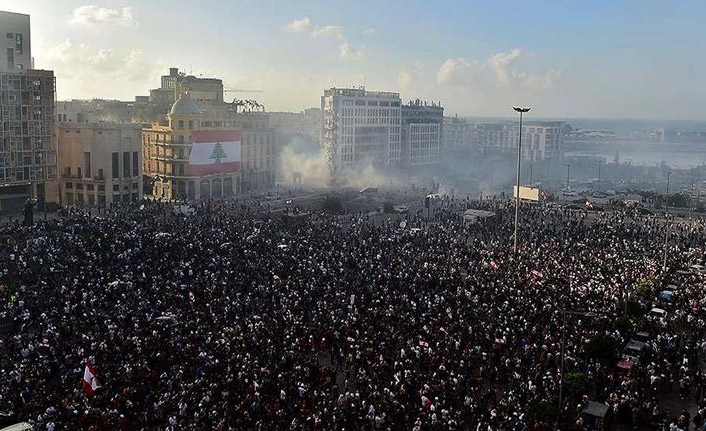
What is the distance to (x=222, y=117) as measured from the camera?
250ft

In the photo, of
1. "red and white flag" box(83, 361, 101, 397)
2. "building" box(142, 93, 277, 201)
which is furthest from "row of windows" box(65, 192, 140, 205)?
"red and white flag" box(83, 361, 101, 397)

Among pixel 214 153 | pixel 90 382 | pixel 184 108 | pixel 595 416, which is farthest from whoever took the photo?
pixel 214 153

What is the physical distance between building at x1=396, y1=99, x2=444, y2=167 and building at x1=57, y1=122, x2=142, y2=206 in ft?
206

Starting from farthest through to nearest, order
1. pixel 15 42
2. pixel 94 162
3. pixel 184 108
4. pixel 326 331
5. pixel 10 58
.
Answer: pixel 184 108
pixel 94 162
pixel 15 42
pixel 10 58
pixel 326 331

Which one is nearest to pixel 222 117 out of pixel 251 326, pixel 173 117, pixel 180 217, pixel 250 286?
pixel 173 117

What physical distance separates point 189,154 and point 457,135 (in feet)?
369

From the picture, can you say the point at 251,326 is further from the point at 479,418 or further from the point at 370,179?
the point at 370,179

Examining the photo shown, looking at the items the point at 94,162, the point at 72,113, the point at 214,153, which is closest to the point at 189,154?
the point at 214,153

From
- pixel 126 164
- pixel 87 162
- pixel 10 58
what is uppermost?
pixel 10 58

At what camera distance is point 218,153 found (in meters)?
73.4

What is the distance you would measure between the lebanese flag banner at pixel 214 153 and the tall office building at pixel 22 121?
15.0 m

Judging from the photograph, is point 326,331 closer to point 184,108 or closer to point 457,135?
point 184,108

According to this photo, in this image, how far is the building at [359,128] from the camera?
335 ft

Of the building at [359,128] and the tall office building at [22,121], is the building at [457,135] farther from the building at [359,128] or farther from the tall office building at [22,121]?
the tall office building at [22,121]
